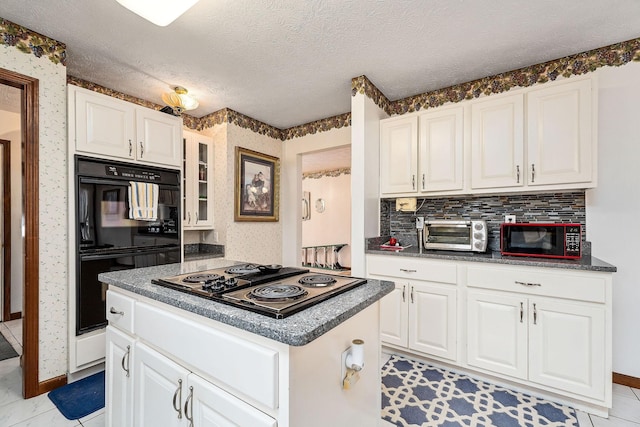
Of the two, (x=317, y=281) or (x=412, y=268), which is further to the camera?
(x=412, y=268)

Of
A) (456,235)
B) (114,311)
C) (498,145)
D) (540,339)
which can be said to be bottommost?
(540,339)

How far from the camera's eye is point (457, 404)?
6.22 ft

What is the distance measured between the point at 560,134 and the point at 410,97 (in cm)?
141

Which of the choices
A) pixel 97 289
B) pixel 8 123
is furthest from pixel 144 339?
pixel 8 123

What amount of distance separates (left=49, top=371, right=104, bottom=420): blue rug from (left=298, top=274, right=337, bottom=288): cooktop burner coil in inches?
69.0

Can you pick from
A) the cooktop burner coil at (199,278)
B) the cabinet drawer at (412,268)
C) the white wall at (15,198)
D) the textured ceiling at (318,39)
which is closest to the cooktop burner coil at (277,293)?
the cooktop burner coil at (199,278)

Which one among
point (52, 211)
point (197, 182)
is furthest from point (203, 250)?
point (52, 211)

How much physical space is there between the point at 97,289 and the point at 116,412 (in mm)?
1144

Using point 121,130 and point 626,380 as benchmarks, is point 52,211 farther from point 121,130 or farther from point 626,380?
point 626,380

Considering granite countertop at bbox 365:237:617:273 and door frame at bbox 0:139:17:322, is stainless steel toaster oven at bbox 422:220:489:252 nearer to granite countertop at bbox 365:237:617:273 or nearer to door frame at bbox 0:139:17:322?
granite countertop at bbox 365:237:617:273

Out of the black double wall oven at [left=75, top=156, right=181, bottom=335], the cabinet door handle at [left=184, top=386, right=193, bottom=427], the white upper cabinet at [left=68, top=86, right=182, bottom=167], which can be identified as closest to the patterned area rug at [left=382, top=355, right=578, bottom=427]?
the cabinet door handle at [left=184, top=386, right=193, bottom=427]

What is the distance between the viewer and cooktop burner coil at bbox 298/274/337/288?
120cm

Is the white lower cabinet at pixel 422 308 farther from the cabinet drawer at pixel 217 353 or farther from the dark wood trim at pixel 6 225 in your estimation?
the dark wood trim at pixel 6 225

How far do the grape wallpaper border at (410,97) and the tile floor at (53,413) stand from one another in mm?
2337
